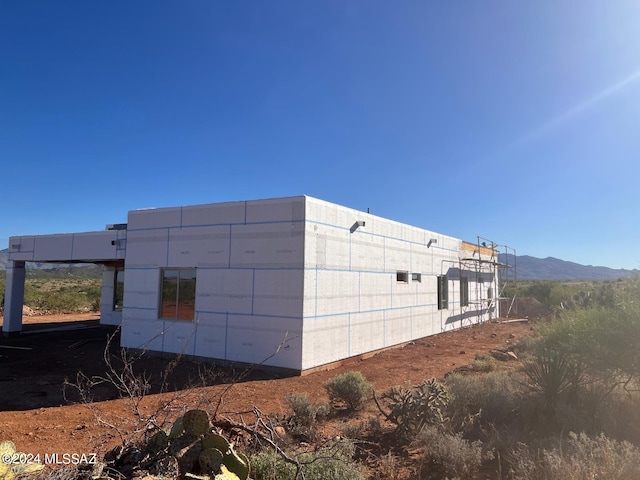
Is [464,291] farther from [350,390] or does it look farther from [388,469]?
[388,469]

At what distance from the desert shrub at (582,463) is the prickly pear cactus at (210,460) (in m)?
2.99

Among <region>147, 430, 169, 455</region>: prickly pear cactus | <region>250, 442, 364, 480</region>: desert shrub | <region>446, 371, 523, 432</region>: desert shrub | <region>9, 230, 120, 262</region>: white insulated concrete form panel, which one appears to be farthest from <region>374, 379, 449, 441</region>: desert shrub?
<region>9, 230, 120, 262</region>: white insulated concrete form panel

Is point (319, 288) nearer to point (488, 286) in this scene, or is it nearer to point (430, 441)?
point (430, 441)

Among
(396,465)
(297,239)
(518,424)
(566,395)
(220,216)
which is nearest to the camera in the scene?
(396,465)

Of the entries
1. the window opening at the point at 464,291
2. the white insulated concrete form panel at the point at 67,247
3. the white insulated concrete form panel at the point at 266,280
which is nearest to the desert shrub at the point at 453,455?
the white insulated concrete form panel at the point at 266,280

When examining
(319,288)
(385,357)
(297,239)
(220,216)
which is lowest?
(385,357)

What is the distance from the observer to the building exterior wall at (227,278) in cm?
1092

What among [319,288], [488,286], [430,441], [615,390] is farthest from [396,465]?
[488,286]

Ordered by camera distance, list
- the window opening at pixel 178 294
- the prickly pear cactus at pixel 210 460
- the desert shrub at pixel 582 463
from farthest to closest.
A: 1. the window opening at pixel 178 294
2. the desert shrub at pixel 582 463
3. the prickly pear cactus at pixel 210 460

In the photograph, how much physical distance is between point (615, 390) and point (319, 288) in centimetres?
681

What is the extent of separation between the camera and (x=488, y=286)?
89.6 feet

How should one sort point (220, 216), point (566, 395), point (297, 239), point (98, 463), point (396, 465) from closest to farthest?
point (98, 463)
point (396, 465)
point (566, 395)
point (297, 239)
point (220, 216)

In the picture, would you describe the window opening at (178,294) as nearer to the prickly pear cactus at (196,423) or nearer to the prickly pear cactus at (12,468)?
the prickly pear cactus at (196,423)

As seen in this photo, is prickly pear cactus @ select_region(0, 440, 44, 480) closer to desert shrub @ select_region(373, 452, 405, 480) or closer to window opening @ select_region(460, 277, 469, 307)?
desert shrub @ select_region(373, 452, 405, 480)
